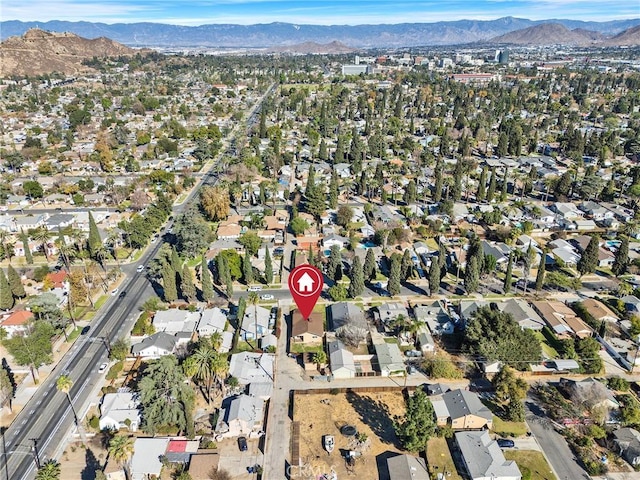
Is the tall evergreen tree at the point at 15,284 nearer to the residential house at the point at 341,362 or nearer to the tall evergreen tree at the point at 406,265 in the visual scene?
the residential house at the point at 341,362

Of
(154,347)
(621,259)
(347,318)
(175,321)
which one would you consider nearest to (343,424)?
(347,318)

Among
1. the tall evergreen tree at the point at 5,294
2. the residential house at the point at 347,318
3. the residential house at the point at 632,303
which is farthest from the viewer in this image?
the tall evergreen tree at the point at 5,294

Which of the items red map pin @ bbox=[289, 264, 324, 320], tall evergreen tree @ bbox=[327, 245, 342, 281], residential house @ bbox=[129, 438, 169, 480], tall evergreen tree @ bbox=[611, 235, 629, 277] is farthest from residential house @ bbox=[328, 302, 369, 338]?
tall evergreen tree @ bbox=[611, 235, 629, 277]

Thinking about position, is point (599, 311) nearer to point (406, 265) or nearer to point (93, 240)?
point (406, 265)

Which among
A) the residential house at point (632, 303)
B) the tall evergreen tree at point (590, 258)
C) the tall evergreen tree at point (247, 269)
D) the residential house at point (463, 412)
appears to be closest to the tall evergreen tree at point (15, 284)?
the tall evergreen tree at point (247, 269)

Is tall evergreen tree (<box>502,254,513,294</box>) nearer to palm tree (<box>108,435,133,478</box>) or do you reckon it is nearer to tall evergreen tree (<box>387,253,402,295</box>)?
tall evergreen tree (<box>387,253,402,295</box>)
